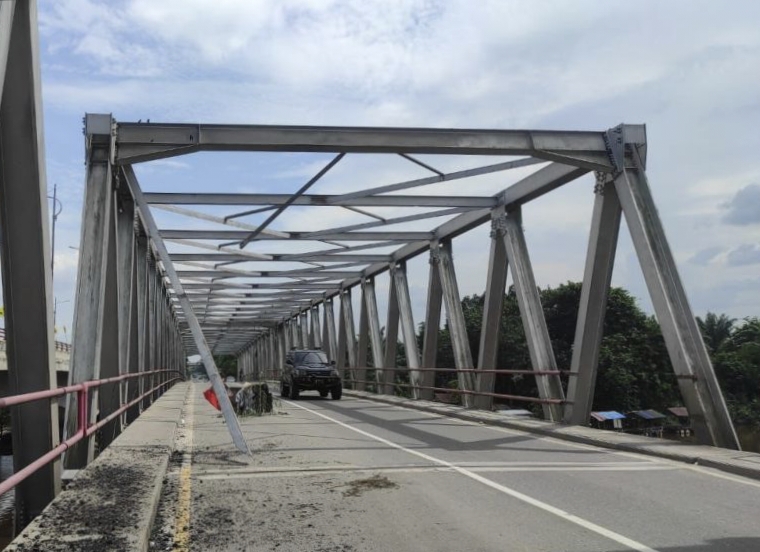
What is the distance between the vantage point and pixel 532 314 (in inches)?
603

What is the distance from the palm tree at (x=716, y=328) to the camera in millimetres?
63156

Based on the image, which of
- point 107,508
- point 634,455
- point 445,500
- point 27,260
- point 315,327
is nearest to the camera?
point 107,508

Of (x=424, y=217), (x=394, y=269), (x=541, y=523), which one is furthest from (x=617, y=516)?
(x=394, y=269)

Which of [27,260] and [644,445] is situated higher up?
[27,260]

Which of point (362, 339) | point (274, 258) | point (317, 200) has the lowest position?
point (362, 339)

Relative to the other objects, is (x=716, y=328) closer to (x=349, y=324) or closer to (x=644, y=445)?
(x=349, y=324)

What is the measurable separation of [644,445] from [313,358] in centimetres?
1896

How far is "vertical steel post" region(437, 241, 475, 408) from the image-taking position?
20.0 m

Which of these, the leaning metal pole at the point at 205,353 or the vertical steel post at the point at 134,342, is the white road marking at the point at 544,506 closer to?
the leaning metal pole at the point at 205,353

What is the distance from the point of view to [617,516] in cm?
622

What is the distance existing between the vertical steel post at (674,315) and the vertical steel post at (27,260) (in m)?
8.74

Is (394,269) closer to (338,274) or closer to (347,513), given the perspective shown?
(338,274)

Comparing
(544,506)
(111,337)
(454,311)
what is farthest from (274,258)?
(544,506)

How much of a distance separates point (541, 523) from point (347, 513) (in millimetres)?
1657
